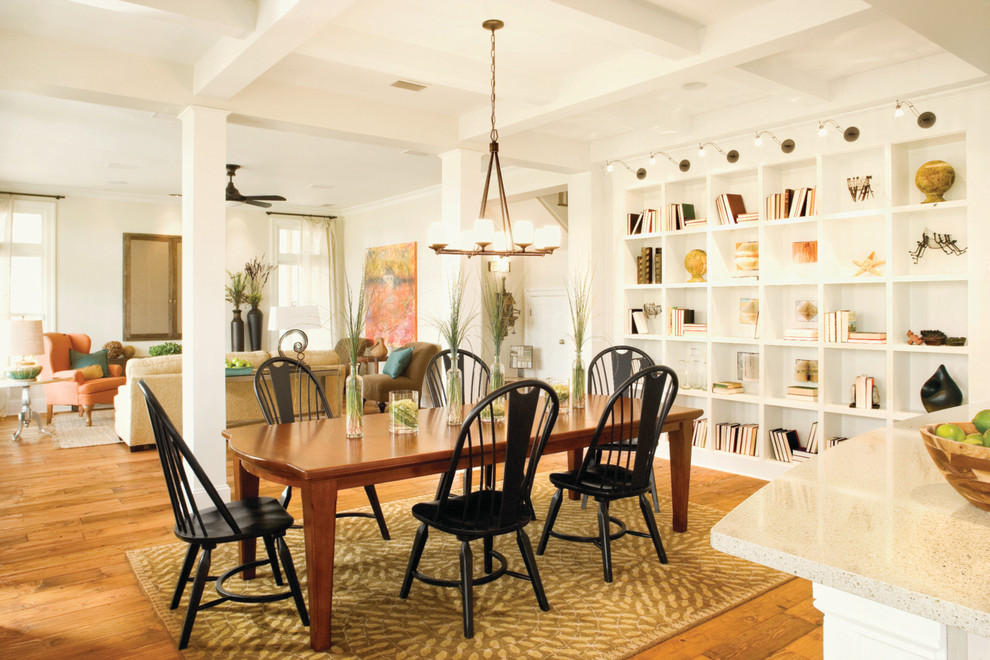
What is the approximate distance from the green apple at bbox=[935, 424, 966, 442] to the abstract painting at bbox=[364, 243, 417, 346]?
791 cm

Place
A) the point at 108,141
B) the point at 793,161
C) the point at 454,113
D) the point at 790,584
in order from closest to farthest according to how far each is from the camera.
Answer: the point at 790,584 < the point at 793,161 < the point at 454,113 < the point at 108,141

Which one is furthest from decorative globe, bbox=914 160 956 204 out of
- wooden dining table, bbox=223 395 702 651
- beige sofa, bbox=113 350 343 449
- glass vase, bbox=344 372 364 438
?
beige sofa, bbox=113 350 343 449

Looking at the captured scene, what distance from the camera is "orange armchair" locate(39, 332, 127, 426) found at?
7480 mm

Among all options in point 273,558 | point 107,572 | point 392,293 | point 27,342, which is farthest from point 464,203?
point 27,342

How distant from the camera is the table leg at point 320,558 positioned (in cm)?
249

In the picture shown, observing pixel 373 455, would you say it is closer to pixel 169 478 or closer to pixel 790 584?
pixel 169 478

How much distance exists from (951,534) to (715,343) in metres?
4.51

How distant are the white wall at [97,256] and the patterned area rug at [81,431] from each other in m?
1.27

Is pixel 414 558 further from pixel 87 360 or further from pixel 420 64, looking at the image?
pixel 87 360

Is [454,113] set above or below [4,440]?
above

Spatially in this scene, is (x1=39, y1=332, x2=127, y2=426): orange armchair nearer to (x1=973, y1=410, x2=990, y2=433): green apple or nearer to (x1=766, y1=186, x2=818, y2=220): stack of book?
(x1=766, y1=186, x2=818, y2=220): stack of book

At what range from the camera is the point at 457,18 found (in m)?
3.63

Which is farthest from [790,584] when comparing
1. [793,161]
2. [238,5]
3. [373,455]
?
[238,5]

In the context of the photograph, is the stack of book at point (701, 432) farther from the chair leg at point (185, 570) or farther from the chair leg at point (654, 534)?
the chair leg at point (185, 570)
